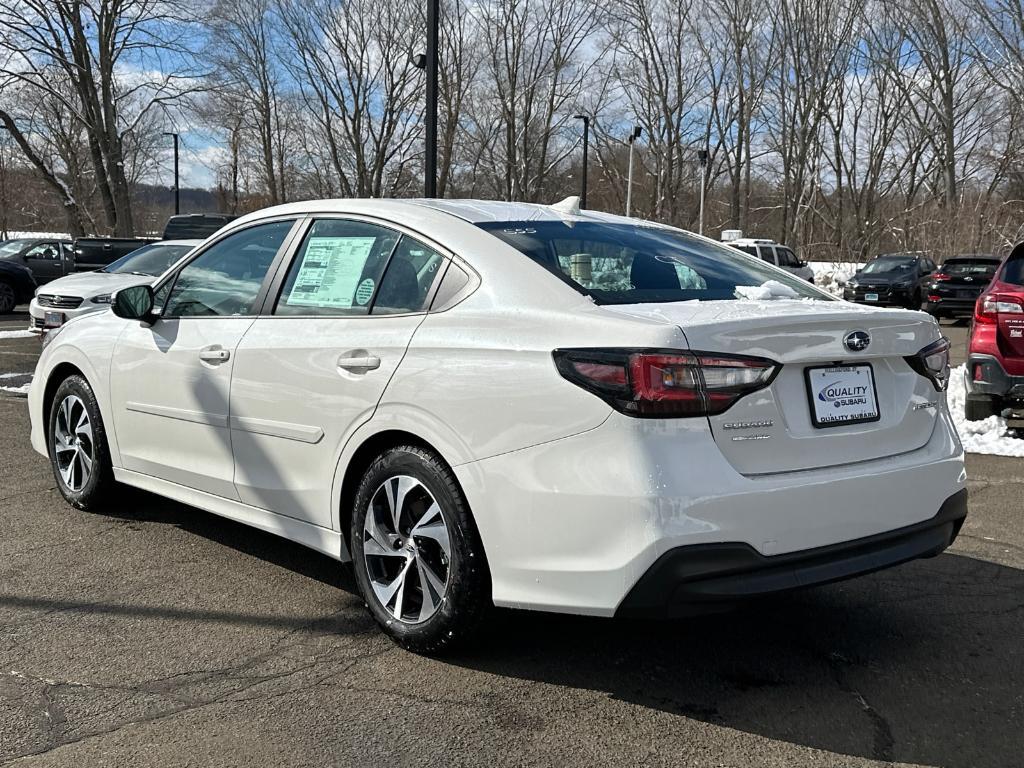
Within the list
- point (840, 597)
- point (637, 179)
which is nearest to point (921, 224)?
point (637, 179)

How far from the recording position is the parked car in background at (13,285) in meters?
20.7

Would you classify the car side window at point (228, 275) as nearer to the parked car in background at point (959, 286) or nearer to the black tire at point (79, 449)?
the black tire at point (79, 449)

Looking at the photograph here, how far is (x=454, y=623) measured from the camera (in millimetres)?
3148

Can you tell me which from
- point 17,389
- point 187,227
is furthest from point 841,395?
→ point 187,227

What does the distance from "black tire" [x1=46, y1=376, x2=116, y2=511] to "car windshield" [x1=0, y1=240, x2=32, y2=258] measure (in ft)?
74.0

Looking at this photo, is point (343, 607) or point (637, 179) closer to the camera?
point (343, 607)

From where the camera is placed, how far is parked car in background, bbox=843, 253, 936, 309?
83.3 ft

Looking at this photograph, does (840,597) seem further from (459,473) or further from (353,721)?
(353,721)

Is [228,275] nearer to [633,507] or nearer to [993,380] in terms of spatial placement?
[633,507]

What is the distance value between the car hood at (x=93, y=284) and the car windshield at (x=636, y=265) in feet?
29.3

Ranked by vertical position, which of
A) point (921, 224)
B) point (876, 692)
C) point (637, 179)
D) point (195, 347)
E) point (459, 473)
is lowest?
point (876, 692)

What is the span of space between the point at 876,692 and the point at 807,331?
1.23m

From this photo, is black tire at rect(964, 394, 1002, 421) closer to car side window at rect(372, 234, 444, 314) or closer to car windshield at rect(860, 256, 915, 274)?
car side window at rect(372, 234, 444, 314)

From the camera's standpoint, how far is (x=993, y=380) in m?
7.17
